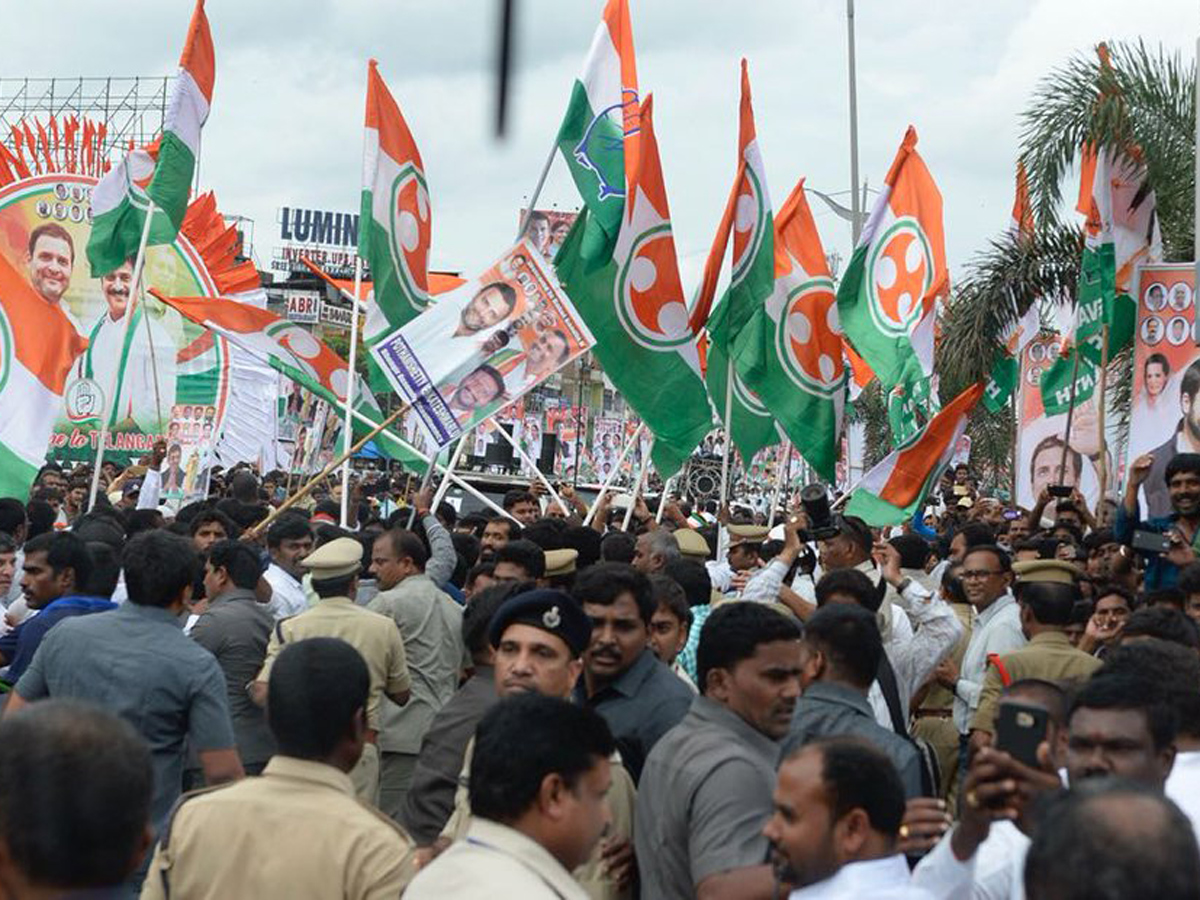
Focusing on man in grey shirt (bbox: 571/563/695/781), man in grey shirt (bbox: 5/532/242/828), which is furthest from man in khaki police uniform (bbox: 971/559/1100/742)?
Result: man in grey shirt (bbox: 5/532/242/828)

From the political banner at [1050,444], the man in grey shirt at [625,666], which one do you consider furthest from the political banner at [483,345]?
the political banner at [1050,444]

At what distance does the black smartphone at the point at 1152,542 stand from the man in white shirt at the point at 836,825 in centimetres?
540

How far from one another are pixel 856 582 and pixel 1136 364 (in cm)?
726

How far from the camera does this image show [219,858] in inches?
155

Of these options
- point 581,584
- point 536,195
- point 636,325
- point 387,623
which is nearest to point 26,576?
point 387,623

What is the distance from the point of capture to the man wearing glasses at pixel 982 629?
7.79 meters

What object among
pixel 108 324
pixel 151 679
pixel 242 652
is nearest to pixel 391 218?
pixel 242 652

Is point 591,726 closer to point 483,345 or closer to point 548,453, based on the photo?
point 483,345

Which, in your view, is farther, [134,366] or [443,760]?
[134,366]

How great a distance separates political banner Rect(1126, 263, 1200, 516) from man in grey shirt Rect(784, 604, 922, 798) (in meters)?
7.82

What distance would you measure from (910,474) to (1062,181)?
4722mm

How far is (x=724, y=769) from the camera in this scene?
4.27 metres

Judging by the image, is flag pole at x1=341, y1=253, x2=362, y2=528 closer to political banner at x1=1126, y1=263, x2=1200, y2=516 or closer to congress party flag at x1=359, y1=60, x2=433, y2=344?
congress party flag at x1=359, y1=60, x2=433, y2=344

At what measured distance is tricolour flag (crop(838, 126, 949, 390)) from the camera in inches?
593
